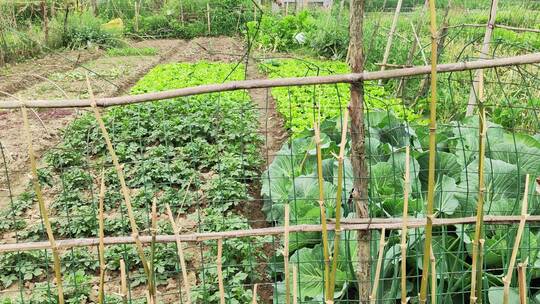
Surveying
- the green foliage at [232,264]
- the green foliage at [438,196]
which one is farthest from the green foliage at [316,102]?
the green foliage at [232,264]

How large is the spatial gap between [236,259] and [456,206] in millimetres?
1386

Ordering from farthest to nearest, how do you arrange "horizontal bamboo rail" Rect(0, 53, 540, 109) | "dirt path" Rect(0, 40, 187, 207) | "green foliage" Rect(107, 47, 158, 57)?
"green foliage" Rect(107, 47, 158, 57) → "dirt path" Rect(0, 40, 187, 207) → "horizontal bamboo rail" Rect(0, 53, 540, 109)

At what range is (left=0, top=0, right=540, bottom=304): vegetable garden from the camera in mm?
1592

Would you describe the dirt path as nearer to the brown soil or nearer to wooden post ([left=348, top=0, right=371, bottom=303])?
the brown soil

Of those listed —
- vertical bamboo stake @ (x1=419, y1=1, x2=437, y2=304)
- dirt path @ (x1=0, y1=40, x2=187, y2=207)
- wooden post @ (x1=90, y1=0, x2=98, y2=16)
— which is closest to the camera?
vertical bamboo stake @ (x1=419, y1=1, x2=437, y2=304)

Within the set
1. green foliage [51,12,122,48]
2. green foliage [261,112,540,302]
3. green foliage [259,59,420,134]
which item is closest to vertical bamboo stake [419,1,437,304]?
green foliage [261,112,540,302]

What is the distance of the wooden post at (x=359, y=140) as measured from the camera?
2.14 m

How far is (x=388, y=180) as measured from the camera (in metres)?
3.36

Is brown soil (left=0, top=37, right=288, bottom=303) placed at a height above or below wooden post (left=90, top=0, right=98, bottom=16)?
below

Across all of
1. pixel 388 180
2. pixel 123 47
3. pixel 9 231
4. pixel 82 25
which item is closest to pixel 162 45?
pixel 123 47

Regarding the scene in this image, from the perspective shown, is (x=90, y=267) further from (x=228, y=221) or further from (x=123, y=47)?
(x=123, y=47)

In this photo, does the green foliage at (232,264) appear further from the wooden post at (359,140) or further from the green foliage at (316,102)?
the green foliage at (316,102)

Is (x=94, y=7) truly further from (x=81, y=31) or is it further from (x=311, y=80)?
(x=311, y=80)

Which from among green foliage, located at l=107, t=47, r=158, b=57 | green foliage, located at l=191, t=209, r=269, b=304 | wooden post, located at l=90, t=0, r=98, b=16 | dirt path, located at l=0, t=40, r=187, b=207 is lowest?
green foliage, located at l=107, t=47, r=158, b=57
